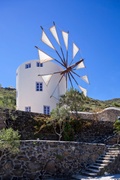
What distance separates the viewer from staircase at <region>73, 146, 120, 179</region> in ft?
51.9

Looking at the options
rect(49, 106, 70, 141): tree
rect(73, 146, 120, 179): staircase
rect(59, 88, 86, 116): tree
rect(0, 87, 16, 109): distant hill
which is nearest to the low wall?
rect(73, 146, 120, 179): staircase

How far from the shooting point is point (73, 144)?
665 inches

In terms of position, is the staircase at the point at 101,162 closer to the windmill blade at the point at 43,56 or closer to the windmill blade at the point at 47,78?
the windmill blade at the point at 47,78

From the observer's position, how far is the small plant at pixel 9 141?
12.9 metres

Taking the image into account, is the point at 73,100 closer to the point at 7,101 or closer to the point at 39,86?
the point at 39,86

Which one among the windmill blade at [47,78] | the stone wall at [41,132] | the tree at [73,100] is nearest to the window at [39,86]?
the windmill blade at [47,78]

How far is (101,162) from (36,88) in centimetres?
1261

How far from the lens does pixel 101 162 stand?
17.1 meters

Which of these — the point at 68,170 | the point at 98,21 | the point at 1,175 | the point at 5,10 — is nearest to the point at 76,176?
the point at 68,170

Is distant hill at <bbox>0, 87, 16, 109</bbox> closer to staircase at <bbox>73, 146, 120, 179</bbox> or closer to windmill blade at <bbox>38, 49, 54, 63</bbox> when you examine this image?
windmill blade at <bbox>38, 49, 54, 63</bbox>

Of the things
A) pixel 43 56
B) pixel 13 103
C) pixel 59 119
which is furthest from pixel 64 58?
pixel 59 119

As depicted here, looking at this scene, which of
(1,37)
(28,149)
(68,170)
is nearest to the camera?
(28,149)

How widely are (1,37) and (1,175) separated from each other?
365 inches

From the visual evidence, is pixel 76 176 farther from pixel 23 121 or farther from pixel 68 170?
pixel 23 121
